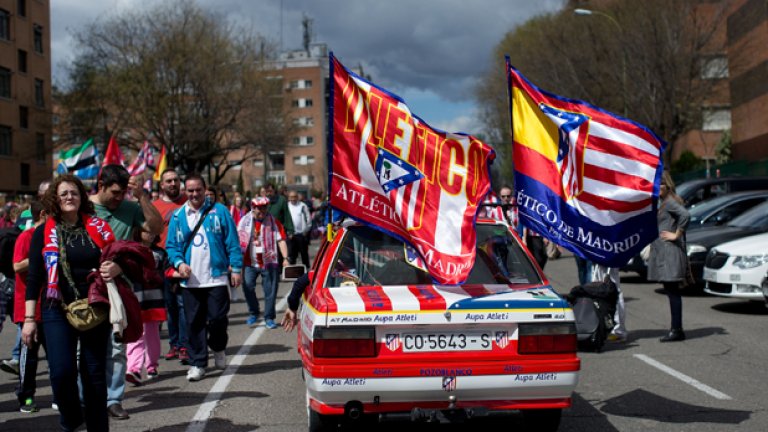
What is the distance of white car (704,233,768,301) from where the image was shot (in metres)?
12.0

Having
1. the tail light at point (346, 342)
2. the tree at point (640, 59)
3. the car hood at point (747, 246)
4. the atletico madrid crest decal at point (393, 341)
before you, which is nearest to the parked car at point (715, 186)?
the car hood at point (747, 246)

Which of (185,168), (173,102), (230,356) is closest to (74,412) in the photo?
(230,356)

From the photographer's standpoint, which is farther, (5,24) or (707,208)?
(5,24)

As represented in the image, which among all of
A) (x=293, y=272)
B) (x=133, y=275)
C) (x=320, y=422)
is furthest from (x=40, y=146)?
(x=320, y=422)

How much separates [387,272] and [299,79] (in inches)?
3994

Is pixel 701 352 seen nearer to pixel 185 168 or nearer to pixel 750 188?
pixel 750 188

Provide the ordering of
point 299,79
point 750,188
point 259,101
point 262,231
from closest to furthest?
point 262,231, point 750,188, point 259,101, point 299,79

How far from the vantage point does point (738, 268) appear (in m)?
12.1

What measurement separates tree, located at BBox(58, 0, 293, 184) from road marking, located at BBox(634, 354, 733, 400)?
34.6m

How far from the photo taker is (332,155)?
18.3 feet

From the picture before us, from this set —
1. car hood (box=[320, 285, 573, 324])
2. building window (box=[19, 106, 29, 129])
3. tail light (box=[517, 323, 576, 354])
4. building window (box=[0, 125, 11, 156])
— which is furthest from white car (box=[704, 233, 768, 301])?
building window (box=[19, 106, 29, 129])

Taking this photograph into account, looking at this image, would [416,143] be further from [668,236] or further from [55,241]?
[668,236]

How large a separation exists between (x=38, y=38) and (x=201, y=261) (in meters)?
50.5

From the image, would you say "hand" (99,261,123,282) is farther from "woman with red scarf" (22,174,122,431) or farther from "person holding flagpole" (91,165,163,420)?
"person holding flagpole" (91,165,163,420)
